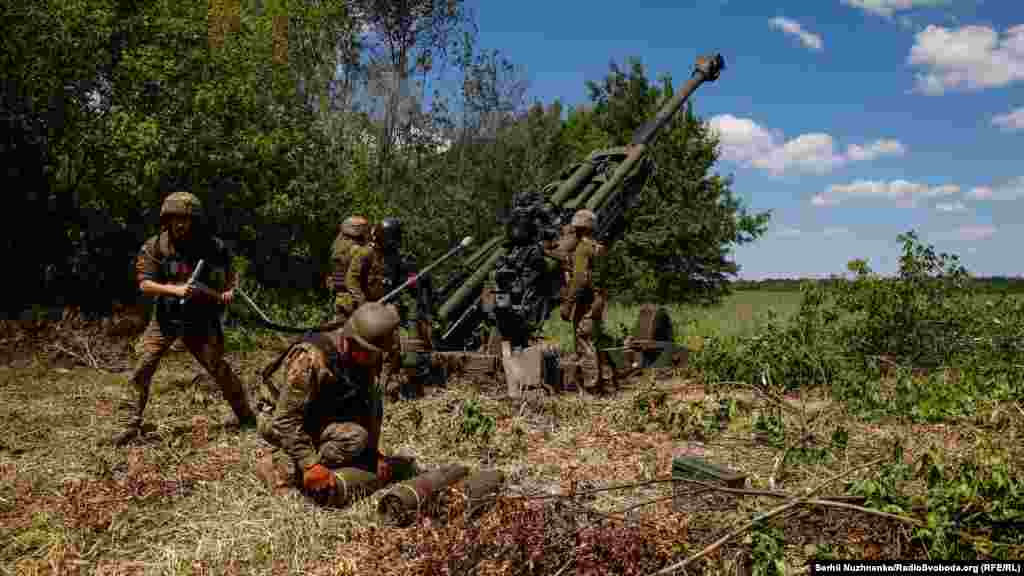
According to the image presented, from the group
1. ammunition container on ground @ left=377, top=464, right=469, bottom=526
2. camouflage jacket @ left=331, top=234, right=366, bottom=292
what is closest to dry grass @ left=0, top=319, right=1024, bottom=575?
ammunition container on ground @ left=377, top=464, right=469, bottom=526

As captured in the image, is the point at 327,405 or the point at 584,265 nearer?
the point at 327,405

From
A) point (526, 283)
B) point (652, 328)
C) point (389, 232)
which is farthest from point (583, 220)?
point (389, 232)

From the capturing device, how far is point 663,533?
13.1 ft

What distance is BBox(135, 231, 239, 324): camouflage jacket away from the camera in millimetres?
6035

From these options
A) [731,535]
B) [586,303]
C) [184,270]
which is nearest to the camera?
[731,535]

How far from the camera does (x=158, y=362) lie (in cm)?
620

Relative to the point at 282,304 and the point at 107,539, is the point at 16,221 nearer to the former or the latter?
the point at 282,304

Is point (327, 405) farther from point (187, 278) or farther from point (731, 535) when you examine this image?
point (731, 535)

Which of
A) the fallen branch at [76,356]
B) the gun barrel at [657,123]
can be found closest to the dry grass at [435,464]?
the fallen branch at [76,356]

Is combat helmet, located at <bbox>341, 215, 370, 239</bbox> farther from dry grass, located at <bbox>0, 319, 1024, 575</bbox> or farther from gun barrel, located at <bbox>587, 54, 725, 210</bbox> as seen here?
gun barrel, located at <bbox>587, 54, 725, 210</bbox>

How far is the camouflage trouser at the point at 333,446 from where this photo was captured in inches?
185

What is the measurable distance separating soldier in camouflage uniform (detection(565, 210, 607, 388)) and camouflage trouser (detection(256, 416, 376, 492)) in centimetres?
369

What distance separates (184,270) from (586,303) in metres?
4.03

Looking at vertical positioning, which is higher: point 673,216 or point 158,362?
point 673,216
